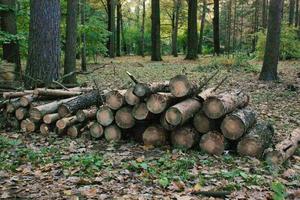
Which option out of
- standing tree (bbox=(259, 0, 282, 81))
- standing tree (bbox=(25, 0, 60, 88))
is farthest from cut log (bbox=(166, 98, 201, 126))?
standing tree (bbox=(259, 0, 282, 81))

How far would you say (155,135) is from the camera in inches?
277

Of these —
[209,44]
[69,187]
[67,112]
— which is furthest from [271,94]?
[209,44]

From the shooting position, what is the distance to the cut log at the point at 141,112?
272 inches

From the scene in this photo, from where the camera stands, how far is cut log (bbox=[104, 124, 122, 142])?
7.35 meters

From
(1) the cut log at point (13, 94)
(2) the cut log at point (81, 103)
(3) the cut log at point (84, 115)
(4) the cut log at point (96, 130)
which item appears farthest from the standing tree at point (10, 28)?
(4) the cut log at point (96, 130)

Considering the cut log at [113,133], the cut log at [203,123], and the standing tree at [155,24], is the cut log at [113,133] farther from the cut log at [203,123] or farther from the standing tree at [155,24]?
the standing tree at [155,24]

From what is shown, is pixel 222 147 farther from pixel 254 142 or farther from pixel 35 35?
pixel 35 35

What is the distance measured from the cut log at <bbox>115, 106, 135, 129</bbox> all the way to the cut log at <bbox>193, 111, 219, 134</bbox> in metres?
1.16

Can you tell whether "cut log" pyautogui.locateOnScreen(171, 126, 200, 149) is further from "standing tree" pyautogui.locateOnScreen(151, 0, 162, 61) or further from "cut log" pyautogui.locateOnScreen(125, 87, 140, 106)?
"standing tree" pyautogui.locateOnScreen(151, 0, 162, 61)

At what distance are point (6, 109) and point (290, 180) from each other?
594 centimetres

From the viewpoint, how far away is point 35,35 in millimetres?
10117

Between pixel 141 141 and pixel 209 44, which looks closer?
pixel 141 141

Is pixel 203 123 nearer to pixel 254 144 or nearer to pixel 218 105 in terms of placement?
pixel 218 105

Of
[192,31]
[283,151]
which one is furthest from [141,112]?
[192,31]
